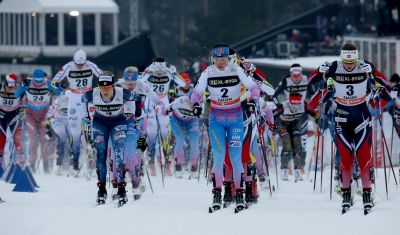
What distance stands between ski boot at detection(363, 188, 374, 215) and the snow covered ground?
130mm

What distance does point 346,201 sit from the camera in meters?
16.0

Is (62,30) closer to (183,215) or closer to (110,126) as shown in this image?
(110,126)

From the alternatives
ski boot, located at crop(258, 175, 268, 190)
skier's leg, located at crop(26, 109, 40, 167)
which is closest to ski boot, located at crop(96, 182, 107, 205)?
ski boot, located at crop(258, 175, 268, 190)

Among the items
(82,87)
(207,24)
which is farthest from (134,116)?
(207,24)

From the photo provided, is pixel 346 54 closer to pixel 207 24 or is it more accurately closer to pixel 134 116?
pixel 134 116

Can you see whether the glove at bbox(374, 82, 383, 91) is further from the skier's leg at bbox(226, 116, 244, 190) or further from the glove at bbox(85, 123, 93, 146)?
the glove at bbox(85, 123, 93, 146)

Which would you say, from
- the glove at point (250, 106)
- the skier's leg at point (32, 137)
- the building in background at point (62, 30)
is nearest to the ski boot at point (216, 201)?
the glove at point (250, 106)

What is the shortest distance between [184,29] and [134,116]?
74768mm

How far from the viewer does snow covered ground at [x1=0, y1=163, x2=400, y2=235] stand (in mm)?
14703

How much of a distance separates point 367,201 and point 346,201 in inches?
15.0

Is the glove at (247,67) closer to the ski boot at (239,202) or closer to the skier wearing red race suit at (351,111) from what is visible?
the skier wearing red race suit at (351,111)

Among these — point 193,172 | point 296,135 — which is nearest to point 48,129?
point 193,172

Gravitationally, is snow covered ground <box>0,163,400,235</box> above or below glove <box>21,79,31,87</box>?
below

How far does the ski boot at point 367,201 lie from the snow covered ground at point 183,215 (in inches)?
5.1
